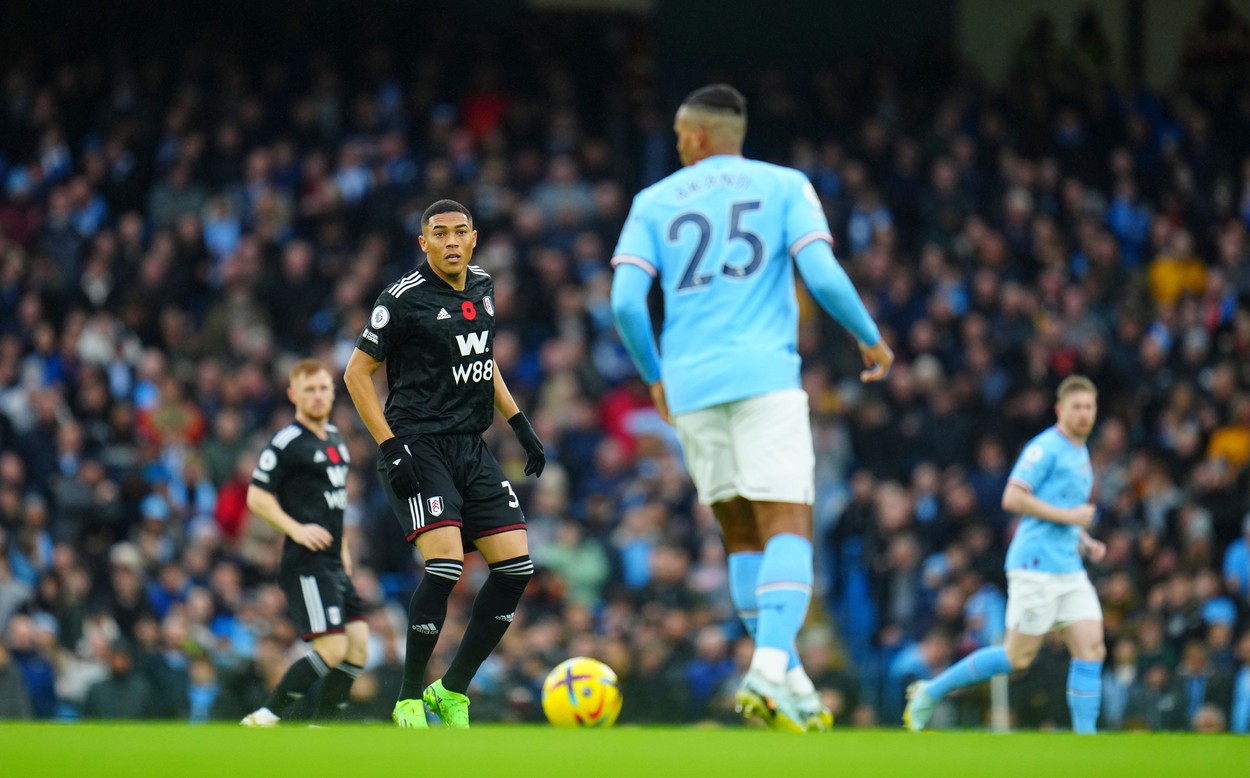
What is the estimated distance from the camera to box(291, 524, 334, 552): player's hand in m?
9.32

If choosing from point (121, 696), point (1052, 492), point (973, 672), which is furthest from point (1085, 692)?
point (121, 696)

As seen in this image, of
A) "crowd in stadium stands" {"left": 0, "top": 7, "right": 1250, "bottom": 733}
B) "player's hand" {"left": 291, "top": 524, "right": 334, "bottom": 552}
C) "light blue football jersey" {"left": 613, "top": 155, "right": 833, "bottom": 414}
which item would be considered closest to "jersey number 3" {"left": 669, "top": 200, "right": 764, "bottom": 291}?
"light blue football jersey" {"left": 613, "top": 155, "right": 833, "bottom": 414}

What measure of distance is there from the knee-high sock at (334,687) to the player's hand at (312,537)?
69 cm

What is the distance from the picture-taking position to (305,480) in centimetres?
956

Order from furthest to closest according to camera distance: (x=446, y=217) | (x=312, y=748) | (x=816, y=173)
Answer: (x=816, y=173) < (x=446, y=217) < (x=312, y=748)

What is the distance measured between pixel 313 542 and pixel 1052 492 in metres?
4.33

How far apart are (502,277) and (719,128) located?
11.0 m

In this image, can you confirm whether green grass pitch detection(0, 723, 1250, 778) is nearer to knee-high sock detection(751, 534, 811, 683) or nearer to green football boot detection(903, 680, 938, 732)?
knee-high sock detection(751, 534, 811, 683)

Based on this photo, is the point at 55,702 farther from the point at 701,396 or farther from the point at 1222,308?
the point at 1222,308

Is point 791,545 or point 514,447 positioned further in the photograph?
point 514,447

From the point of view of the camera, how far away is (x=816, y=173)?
811 inches

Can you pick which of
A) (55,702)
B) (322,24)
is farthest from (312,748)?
(322,24)

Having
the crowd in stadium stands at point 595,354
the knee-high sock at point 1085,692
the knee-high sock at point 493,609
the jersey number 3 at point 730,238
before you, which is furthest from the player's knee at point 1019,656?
the jersey number 3 at point 730,238

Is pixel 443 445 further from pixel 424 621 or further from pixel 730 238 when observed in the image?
pixel 730 238
